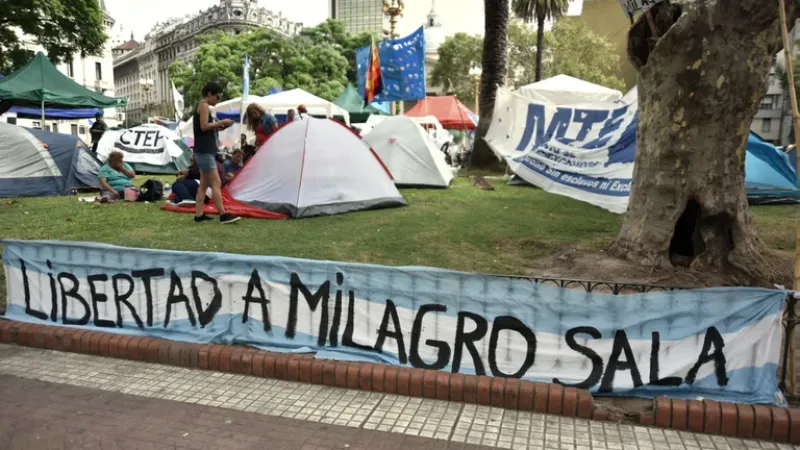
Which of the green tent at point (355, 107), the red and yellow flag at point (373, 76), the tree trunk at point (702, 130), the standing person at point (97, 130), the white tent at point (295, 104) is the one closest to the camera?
the tree trunk at point (702, 130)

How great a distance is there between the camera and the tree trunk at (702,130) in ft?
19.0

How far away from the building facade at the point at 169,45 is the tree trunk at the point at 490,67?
199 feet

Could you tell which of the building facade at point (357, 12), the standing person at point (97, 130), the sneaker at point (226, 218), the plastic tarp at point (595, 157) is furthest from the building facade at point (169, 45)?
the sneaker at point (226, 218)

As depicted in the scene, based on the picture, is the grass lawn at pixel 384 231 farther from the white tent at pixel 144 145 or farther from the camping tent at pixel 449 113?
the camping tent at pixel 449 113

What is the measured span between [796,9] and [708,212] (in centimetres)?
215

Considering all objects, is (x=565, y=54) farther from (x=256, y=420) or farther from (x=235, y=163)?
(x=256, y=420)

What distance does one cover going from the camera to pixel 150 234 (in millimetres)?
7707

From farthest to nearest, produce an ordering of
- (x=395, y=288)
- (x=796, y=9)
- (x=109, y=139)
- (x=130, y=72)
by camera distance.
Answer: (x=130, y=72) < (x=109, y=139) < (x=796, y=9) < (x=395, y=288)

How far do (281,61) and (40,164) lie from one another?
4004 centimetres

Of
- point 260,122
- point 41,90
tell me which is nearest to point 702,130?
point 260,122

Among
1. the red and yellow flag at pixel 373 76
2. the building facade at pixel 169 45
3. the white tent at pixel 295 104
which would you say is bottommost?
the white tent at pixel 295 104

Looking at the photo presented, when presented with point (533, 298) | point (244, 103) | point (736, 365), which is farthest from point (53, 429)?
point (244, 103)

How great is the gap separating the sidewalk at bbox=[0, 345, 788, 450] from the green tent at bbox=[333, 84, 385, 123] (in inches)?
1019

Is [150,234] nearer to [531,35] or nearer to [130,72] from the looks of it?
[531,35]
